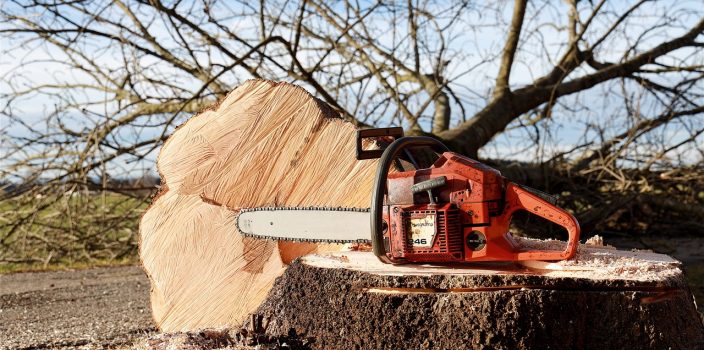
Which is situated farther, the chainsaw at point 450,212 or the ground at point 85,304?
the ground at point 85,304

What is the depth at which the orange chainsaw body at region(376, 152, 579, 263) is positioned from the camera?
2.32 m

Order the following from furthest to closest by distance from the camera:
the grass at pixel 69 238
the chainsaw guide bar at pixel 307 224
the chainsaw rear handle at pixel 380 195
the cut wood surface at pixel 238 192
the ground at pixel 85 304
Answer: the grass at pixel 69 238
the ground at pixel 85 304
the cut wood surface at pixel 238 192
the chainsaw guide bar at pixel 307 224
the chainsaw rear handle at pixel 380 195

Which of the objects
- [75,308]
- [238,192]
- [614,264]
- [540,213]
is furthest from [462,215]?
[75,308]

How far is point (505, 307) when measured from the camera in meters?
2.18

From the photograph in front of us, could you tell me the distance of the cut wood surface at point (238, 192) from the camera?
10.3 ft

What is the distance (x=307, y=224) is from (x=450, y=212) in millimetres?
605

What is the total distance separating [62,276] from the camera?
18.8ft

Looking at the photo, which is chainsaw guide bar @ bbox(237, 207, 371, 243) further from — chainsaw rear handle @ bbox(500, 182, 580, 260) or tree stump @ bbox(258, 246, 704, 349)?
chainsaw rear handle @ bbox(500, 182, 580, 260)

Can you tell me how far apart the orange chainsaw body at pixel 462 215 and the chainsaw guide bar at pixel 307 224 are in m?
0.17

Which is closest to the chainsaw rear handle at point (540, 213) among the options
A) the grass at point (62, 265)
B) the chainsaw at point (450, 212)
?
the chainsaw at point (450, 212)

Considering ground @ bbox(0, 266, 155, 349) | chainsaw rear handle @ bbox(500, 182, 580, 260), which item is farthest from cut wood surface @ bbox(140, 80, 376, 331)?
chainsaw rear handle @ bbox(500, 182, 580, 260)

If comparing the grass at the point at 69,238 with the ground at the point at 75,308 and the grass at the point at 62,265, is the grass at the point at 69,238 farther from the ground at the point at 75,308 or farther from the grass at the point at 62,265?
the ground at the point at 75,308

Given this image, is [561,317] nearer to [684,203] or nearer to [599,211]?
[599,211]

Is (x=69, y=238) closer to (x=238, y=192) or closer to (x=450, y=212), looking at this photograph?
(x=238, y=192)
